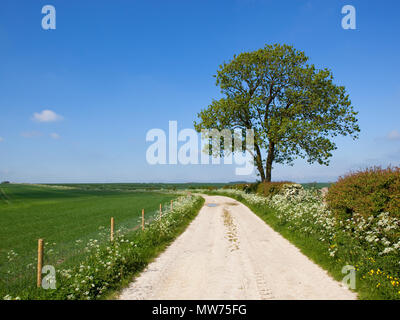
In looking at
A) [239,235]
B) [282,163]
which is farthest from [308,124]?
[239,235]

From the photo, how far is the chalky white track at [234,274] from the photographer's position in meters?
6.03

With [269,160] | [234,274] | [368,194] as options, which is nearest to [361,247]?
[368,194]

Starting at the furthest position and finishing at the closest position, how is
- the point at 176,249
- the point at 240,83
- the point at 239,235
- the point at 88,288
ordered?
the point at 240,83, the point at 239,235, the point at 176,249, the point at 88,288

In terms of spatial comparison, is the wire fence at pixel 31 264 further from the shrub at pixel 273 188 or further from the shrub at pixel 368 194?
the shrub at pixel 273 188

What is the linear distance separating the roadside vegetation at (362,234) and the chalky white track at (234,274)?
1.79 ft

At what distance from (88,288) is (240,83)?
1120 inches

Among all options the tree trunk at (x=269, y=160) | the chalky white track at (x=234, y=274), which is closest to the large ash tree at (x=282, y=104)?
the tree trunk at (x=269, y=160)

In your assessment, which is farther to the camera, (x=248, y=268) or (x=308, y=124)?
(x=308, y=124)

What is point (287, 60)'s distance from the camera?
28250 millimetres

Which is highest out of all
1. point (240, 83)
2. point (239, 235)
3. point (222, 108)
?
point (240, 83)

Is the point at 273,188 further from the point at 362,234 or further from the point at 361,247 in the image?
the point at 361,247

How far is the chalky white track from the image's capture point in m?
6.03

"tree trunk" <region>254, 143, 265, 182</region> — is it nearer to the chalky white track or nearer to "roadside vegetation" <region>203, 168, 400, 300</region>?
"roadside vegetation" <region>203, 168, 400, 300</region>
